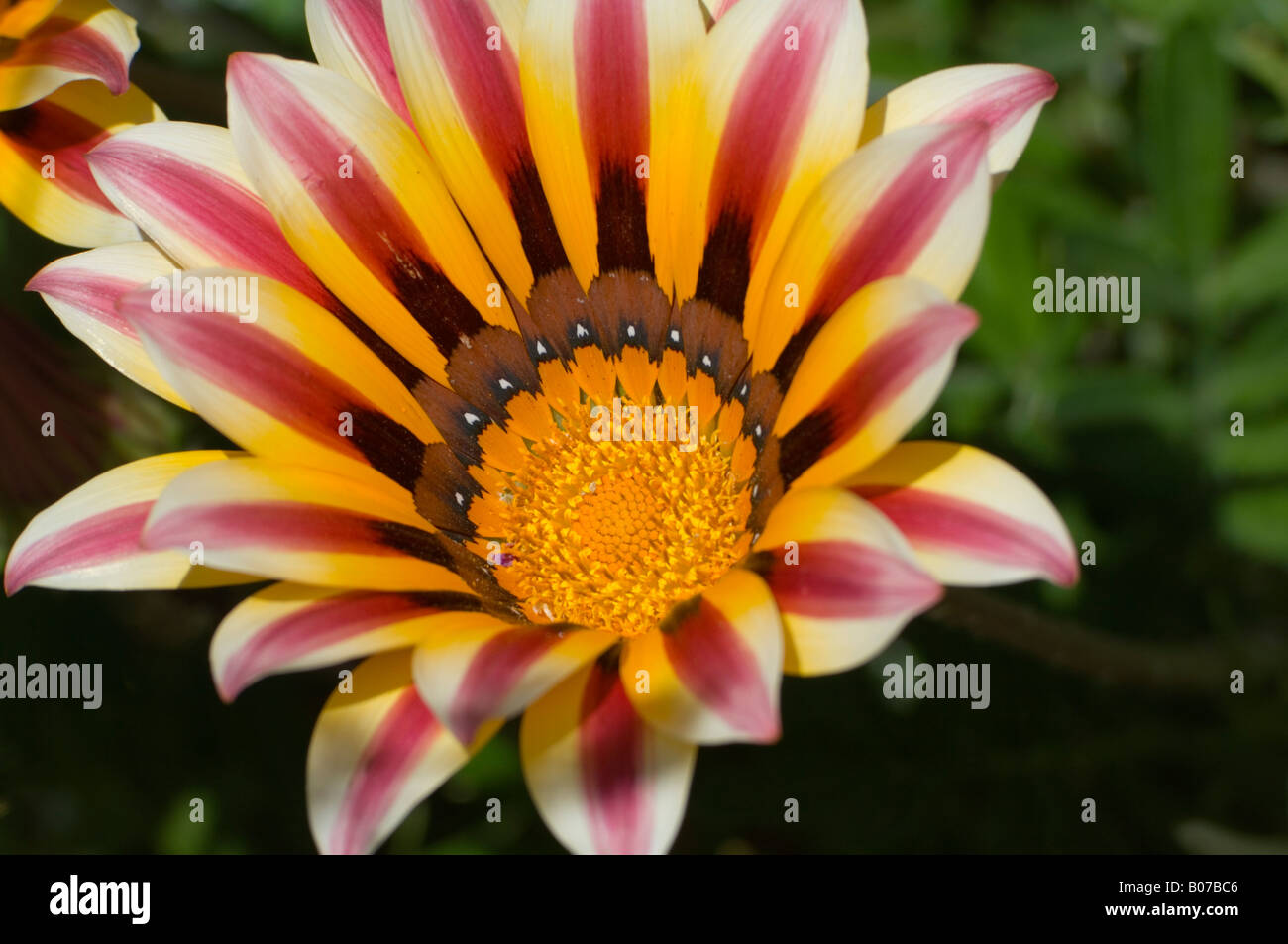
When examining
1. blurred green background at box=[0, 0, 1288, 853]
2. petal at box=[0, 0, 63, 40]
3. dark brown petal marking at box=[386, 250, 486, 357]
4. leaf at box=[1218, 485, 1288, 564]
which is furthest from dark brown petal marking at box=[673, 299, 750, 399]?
leaf at box=[1218, 485, 1288, 564]

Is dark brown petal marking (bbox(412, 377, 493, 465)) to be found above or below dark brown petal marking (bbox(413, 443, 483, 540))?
above

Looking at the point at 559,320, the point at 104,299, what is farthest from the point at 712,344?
the point at 104,299

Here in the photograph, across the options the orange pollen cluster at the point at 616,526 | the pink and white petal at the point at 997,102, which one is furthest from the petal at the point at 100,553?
the pink and white petal at the point at 997,102

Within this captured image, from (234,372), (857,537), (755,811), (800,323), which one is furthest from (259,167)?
(755,811)

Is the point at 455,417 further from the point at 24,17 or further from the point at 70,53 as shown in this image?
the point at 24,17

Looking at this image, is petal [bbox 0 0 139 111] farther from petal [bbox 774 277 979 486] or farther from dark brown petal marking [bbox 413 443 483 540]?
petal [bbox 774 277 979 486]

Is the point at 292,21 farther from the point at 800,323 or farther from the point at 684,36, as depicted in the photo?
the point at 800,323

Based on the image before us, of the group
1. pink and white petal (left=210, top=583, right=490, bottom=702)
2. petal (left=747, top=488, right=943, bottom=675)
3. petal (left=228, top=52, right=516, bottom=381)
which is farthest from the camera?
petal (left=228, top=52, right=516, bottom=381)
